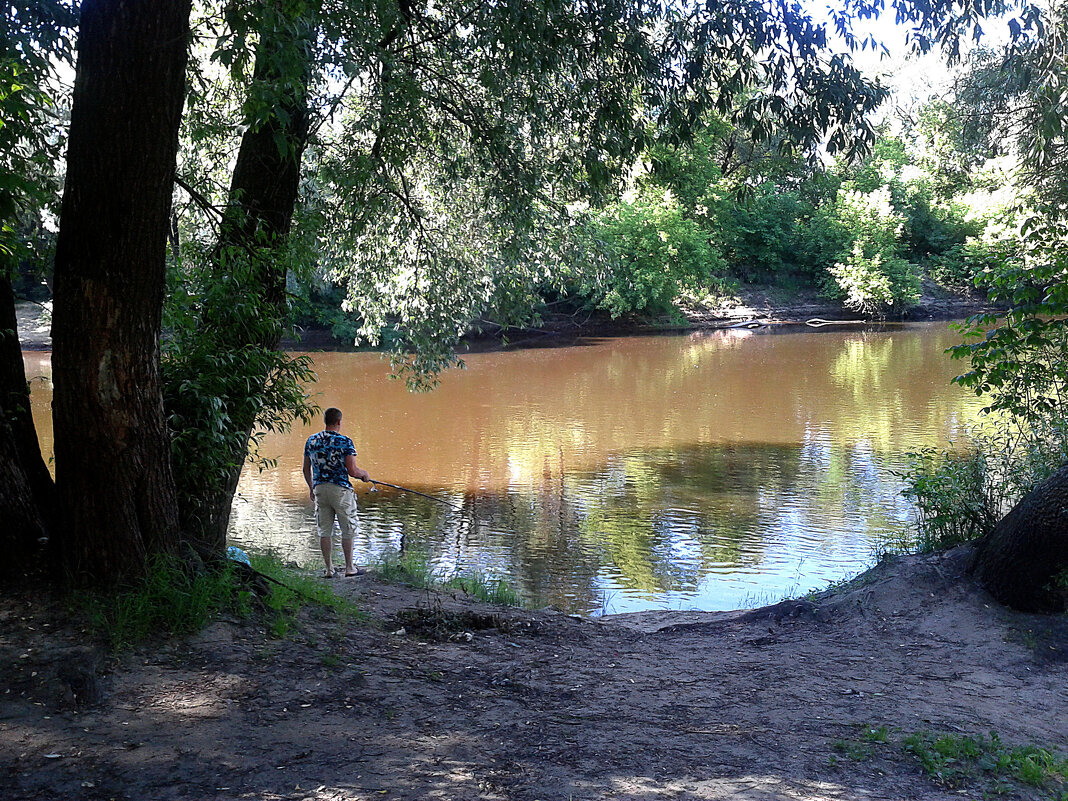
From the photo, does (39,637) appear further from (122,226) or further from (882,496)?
(882,496)

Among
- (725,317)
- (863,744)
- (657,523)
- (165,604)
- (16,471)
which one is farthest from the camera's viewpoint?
(725,317)

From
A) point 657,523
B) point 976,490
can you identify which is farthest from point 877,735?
point 657,523

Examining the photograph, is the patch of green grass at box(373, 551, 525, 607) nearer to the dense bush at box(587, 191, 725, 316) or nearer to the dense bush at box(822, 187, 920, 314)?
the dense bush at box(587, 191, 725, 316)

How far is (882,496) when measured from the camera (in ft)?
43.1

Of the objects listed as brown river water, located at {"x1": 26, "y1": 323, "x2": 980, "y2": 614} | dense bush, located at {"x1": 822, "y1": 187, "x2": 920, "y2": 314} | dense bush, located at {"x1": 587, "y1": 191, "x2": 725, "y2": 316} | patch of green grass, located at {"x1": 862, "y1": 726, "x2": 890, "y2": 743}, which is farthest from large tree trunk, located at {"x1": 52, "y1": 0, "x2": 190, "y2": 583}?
dense bush, located at {"x1": 822, "y1": 187, "x2": 920, "y2": 314}

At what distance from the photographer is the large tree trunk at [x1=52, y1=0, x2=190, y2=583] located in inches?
173

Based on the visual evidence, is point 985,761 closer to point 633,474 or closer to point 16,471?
point 16,471

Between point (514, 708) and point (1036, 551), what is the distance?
3.58 meters

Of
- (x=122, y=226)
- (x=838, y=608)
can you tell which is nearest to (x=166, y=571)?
(x=122, y=226)

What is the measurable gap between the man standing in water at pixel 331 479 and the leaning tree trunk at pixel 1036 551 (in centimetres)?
459

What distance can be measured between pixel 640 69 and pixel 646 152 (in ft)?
3.49

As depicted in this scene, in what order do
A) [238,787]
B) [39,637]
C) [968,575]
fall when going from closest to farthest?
[238,787]
[39,637]
[968,575]

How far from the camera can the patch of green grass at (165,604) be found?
450 centimetres

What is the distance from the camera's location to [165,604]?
15.5 ft
